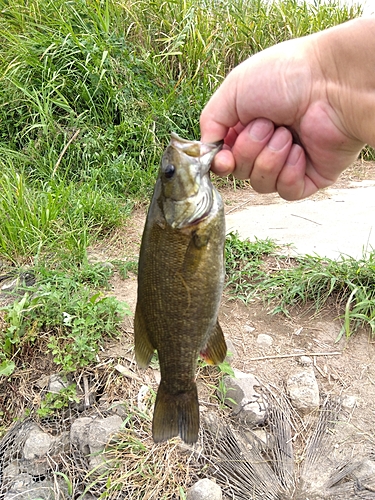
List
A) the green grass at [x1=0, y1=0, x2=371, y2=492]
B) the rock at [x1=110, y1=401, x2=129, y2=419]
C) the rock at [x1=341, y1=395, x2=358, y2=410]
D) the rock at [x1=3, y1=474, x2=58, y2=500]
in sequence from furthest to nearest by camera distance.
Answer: the green grass at [x1=0, y1=0, x2=371, y2=492] < the rock at [x1=341, y1=395, x2=358, y2=410] < the rock at [x1=110, y1=401, x2=129, y2=419] < the rock at [x1=3, y1=474, x2=58, y2=500]

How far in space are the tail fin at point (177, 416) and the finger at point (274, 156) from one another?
2.85 ft

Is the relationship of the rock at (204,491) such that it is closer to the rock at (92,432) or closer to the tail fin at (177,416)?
the rock at (92,432)

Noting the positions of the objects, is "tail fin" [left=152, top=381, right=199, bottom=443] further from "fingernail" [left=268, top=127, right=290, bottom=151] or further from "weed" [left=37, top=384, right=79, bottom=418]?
"weed" [left=37, top=384, right=79, bottom=418]

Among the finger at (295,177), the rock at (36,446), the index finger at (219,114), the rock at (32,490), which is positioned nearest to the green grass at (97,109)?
the rock at (36,446)

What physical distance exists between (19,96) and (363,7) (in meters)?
5.45

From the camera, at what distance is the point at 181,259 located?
5.25 ft

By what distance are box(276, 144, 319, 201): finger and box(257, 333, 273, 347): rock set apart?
132 cm

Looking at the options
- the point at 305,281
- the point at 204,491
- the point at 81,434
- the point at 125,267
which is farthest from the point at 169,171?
the point at 125,267

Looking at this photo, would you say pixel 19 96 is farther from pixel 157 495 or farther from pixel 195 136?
pixel 157 495

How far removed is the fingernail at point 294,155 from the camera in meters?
1.99

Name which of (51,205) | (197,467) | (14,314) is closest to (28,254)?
(51,205)

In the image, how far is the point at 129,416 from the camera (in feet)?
8.45

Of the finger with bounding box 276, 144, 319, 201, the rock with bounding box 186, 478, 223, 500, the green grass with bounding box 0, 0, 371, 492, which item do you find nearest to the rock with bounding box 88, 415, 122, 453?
the rock with bounding box 186, 478, 223, 500

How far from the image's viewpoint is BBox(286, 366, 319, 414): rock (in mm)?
2736
